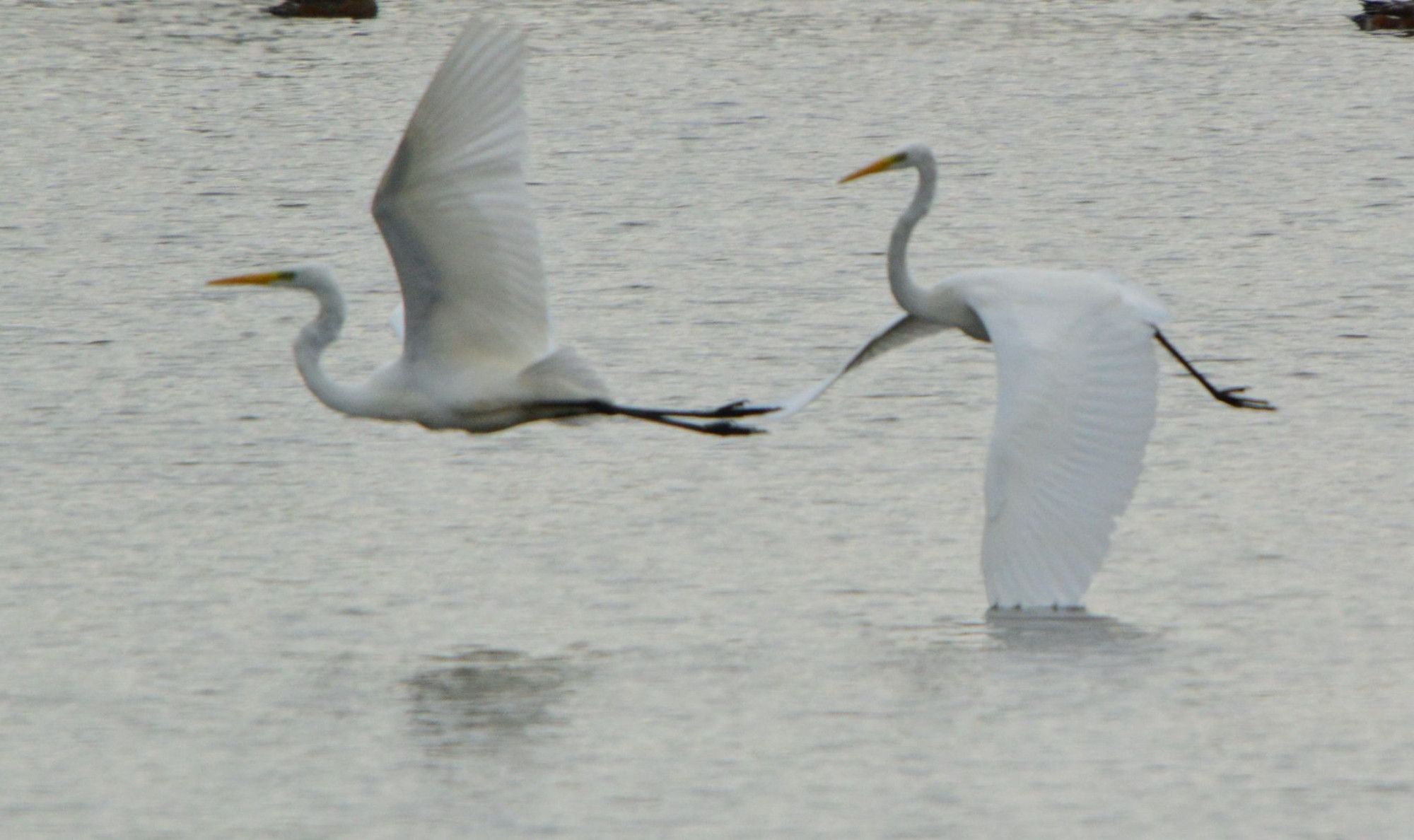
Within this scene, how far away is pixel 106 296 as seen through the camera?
49.4 feet

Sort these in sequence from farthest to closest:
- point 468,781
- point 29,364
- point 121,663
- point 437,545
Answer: point 29,364 < point 437,545 < point 121,663 < point 468,781

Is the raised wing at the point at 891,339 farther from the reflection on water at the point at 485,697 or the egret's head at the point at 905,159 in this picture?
the reflection on water at the point at 485,697

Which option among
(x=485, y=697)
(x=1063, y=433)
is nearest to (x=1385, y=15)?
(x=1063, y=433)

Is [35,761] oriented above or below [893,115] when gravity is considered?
above

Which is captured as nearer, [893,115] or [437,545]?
[437,545]

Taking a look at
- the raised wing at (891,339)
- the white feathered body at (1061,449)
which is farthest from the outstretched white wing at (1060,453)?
the raised wing at (891,339)

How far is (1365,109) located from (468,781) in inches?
729

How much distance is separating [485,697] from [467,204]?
1.49m

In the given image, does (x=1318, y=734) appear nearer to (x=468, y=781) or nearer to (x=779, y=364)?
(x=468, y=781)

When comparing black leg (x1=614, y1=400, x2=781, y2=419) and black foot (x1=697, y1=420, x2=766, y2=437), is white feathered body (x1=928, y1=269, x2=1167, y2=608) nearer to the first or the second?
black leg (x1=614, y1=400, x2=781, y2=419)

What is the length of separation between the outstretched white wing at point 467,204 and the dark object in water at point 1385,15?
2349 cm

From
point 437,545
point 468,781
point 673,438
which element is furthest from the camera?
point 673,438

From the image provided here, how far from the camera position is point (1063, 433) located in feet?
27.7

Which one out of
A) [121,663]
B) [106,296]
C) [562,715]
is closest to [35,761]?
[121,663]
